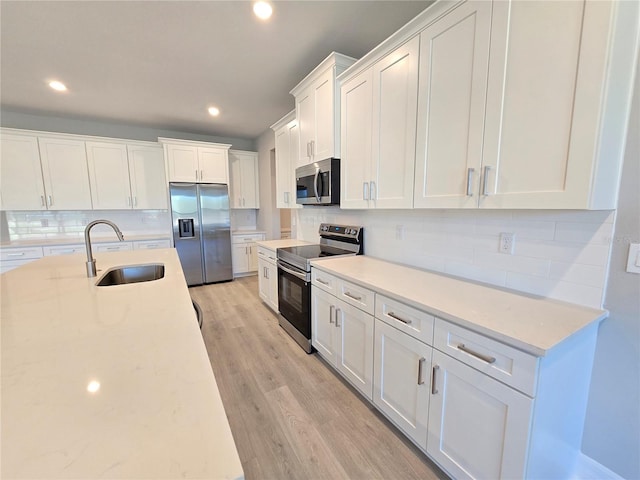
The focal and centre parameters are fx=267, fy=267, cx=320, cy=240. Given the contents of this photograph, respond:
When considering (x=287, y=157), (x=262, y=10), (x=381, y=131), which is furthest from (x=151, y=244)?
(x=381, y=131)

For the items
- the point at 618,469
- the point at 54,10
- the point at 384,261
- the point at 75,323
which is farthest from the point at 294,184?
the point at 618,469

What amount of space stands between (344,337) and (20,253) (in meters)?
4.37

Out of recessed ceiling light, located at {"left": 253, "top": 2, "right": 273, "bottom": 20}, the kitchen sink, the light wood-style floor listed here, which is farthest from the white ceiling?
the light wood-style floor

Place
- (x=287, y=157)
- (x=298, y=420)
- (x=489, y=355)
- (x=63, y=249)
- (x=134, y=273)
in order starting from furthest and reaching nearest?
(x=63, y=249)
(x=287, y=157)
(x=134, y=273)
(x=298, y=420)
(x=489, y=355)

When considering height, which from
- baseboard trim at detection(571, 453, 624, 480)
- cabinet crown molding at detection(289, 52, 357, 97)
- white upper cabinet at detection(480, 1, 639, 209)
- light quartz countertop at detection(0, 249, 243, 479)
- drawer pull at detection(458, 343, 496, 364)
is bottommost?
baseboard trim at detection(571, 453, 624, 480)

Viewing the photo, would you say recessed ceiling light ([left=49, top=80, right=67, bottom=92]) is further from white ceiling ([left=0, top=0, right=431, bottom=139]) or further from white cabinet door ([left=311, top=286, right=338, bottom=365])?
white cabinet door ([left=311, top=286, right=338, bottom=365])

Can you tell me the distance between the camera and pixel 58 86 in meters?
2.97

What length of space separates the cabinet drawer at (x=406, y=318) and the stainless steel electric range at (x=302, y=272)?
87 centimetres

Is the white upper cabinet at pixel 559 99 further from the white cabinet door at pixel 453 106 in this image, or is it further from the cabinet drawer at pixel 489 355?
the cabinet drawer at pixel 489 355

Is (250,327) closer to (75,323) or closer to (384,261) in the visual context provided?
(384,261)

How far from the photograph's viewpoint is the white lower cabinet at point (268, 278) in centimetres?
312

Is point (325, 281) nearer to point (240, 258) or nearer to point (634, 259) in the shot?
point (634, 259)

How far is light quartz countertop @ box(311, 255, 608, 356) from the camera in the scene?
100 centimetres

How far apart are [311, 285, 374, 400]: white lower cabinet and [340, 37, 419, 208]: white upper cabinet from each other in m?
0.81
